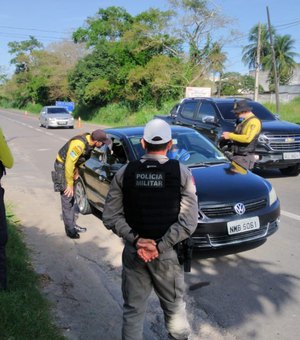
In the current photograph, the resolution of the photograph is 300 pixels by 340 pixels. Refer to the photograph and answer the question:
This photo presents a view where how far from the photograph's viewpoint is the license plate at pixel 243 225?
14.8 feet

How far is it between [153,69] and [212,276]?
2845cm

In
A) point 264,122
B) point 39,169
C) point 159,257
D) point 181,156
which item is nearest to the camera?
point 159,257

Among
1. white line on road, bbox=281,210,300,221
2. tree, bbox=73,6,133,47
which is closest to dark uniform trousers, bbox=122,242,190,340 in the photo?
white line on road, bbox=281,210,300,221

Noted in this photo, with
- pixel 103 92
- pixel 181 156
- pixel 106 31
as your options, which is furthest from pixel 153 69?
pixel 181 156

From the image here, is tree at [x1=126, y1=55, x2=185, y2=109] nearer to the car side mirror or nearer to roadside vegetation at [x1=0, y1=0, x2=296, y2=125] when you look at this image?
roadside vegetation at [x1=0, y1=0, x2=296, y2=125]

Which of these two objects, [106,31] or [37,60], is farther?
[37,60]

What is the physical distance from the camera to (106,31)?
39.8 m

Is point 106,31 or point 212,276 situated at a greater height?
point 106,31

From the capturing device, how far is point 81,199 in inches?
285

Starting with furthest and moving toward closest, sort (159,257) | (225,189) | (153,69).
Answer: (153,69)
(225,189)
(159,257)

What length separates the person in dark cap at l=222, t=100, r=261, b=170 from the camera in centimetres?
698

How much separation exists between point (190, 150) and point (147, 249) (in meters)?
3.53

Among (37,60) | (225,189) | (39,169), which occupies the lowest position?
(39,169)

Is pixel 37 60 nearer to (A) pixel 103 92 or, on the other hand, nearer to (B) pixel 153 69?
(A) pixel 103 92
